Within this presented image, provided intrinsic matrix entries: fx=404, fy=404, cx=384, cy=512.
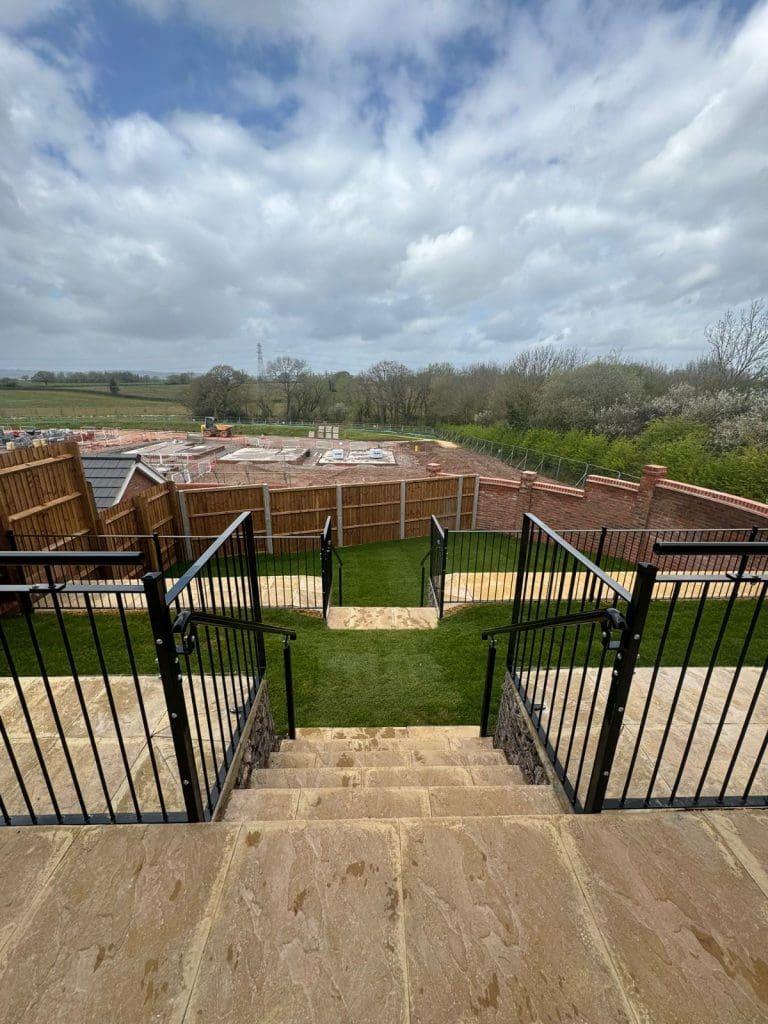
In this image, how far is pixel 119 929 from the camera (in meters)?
1.38

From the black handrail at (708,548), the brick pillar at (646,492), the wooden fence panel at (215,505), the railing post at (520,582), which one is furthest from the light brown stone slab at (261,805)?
the brick pillar at (646,492)

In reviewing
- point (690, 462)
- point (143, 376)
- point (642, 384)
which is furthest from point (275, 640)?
point (143, 376)

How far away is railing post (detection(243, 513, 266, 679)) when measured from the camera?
2539mm

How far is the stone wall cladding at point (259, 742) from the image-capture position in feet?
8.27

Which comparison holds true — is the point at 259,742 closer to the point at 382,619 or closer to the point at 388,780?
the point at 388,780

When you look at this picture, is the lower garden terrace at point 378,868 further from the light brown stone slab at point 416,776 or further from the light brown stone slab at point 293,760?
the light brown stone slab at point 293,760

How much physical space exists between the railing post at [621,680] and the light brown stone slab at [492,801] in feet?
1.13

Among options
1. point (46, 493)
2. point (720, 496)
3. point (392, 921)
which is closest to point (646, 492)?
point (720, 496)

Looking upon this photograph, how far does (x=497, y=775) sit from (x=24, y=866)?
8.33 ft

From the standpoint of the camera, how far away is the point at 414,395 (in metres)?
48.0

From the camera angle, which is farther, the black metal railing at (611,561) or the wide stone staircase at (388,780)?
the black metal railing at (611,561)

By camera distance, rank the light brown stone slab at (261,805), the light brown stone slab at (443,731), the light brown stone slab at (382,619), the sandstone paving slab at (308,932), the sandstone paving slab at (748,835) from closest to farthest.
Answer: the sandstone paving slab at (308,932) < the sandstone paving slab at (748,835) < the light brown stone slab at (261,805) < the light brown stone slab at (443,731) < the light brown stone slab at (382,619)

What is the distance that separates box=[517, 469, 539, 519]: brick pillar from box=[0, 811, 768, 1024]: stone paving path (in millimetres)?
11432

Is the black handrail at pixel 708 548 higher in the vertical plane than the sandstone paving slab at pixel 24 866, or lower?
higher
